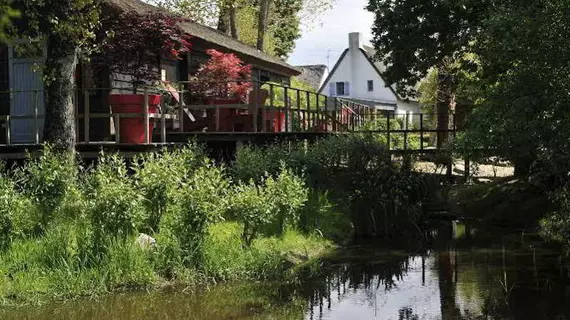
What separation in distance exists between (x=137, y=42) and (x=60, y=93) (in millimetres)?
3190

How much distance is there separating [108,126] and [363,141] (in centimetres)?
590

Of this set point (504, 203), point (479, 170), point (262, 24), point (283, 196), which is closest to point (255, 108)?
point (283, 196)

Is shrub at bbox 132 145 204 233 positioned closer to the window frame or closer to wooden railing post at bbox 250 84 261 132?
wooden railing post at bbox 250 84 261 132

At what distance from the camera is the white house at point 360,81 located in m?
50.3

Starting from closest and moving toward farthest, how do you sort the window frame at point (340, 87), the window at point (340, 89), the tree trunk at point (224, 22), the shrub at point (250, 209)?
the shrub at point (250, 209) → the tree trunk at point (224, 22) → the window frame at point (340, 87) → the window at point (340, 89)

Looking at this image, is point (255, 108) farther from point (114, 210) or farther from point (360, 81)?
point (360, 81)

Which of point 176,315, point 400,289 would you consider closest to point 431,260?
point 400,289

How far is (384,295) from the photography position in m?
9.56

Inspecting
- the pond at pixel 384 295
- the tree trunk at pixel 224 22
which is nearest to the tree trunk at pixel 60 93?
the pond at pixel 384 295

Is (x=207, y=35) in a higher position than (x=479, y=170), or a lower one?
higher

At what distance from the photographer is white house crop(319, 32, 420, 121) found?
1980 inches

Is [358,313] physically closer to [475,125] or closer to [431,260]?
[431,260]

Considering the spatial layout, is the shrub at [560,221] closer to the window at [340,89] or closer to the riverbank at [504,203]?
the riverbank at [504,203]

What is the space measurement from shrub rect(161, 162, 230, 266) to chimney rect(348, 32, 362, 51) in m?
42.2
